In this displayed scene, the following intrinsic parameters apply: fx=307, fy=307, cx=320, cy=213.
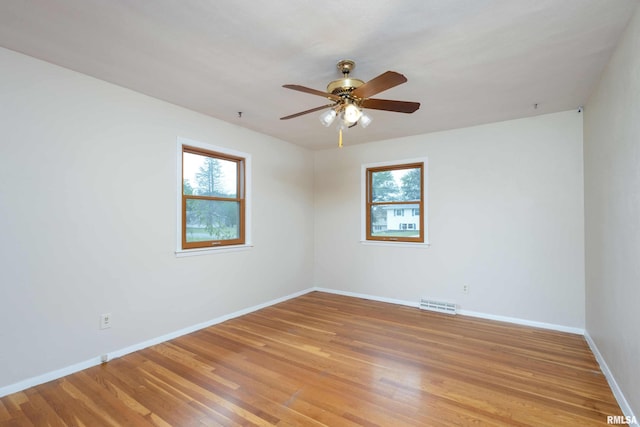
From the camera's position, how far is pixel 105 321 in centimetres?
279

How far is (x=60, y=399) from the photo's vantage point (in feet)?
7.23

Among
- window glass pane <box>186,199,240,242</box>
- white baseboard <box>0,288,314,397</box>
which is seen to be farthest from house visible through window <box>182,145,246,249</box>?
white baseboard <box>0,288,314,397</box>

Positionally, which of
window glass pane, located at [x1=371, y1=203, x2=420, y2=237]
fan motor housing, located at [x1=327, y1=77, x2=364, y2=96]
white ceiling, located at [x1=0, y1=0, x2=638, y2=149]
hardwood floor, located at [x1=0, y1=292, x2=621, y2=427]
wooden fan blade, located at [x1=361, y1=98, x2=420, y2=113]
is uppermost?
white ceiling, located at [x1=0, y1=0, x2=638, y2=149]

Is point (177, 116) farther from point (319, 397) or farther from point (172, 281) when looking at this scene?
point (319, 397)

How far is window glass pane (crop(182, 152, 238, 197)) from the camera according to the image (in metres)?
3.59

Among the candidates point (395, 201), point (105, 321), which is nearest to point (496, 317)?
point (395, 201)

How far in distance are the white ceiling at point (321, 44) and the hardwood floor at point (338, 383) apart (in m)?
2.51

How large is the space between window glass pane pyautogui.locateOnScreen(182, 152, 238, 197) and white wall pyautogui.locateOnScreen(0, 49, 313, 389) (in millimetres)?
231

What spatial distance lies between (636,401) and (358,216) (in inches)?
142

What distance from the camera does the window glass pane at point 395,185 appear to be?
15.1ft

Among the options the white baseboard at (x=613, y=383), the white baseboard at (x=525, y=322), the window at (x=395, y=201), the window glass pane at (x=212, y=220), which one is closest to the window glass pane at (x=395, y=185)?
the window at (x=395, y=201)

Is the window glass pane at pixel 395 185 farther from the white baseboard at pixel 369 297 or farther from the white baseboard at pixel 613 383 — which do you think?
the white baseboard at pixel 613 383

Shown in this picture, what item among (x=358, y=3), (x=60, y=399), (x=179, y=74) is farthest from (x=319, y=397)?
(x=179, y=74)

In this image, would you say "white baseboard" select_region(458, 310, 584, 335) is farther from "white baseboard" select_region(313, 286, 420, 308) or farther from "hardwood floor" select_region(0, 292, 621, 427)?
"white baseboard" select_region(313, 286, 420, 308)
